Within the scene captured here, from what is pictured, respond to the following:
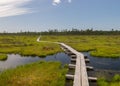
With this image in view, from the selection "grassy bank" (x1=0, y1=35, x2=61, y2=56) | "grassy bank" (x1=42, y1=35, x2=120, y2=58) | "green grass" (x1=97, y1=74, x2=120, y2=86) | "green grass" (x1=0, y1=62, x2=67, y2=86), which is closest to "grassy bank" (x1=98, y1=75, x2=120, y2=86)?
"green grass" (x1=97, y1=74, x2=120, y2=86)

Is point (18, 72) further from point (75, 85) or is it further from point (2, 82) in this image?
point (75, 85)

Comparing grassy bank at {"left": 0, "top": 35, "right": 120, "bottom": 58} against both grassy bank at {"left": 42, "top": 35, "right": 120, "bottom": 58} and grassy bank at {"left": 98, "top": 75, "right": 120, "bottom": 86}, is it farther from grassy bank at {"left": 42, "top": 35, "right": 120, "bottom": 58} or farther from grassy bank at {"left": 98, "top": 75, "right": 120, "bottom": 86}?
grassy bank at {"left": 98, "top": 75, "right": 120, "bottom": 86}

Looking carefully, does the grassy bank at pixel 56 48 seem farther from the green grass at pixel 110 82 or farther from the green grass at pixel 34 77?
the green grass at pixel 110 82

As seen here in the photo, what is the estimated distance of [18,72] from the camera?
2194 centimetres

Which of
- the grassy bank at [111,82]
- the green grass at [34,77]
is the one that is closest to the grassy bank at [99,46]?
the green grass at [34,77]

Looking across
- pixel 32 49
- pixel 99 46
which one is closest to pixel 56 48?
pixel 32 49

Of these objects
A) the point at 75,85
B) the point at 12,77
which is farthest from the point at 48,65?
the point at 75,85

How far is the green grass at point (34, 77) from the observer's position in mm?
18188

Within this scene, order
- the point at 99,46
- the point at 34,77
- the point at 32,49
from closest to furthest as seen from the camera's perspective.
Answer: the point at 34,77 → the point at 32,49 → the point at 99,46

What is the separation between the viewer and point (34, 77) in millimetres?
20078

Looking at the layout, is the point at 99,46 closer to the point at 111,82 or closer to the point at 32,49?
the point at 32,49

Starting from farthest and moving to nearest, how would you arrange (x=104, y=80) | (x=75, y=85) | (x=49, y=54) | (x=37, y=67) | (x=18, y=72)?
(x=49, y=54), (x=37, y=67), (x=18, y=72), (x=104, y=80), (x=75, y=85)

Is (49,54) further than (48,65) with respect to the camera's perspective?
Yes

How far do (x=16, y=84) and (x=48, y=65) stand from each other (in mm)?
8239
